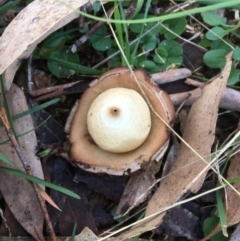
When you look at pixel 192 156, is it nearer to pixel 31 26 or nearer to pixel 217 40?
pixel 217 40

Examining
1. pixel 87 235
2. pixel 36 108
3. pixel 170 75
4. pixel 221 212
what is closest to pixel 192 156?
pixel 221 212

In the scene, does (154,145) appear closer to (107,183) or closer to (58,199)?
(107,183)

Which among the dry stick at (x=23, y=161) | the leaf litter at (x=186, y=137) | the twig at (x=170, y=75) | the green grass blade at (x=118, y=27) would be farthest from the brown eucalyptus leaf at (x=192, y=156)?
the green grass blade at (x=118, y=27)

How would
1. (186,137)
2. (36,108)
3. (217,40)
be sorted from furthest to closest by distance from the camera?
(217,40) → (186,137) → (36,108)

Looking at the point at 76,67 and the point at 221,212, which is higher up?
the point at 76,67

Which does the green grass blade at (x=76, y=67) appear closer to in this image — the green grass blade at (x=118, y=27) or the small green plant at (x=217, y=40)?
the green grass blade at (x=118, y=27)

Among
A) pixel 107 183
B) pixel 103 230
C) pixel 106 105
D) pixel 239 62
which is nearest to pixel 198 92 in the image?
pixel 239 62
